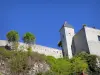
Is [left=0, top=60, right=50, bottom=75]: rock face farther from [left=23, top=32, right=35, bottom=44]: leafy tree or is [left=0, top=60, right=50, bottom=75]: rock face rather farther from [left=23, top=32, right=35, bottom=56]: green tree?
[left=23, top=32, right=35, bottom=44]: leafy tree

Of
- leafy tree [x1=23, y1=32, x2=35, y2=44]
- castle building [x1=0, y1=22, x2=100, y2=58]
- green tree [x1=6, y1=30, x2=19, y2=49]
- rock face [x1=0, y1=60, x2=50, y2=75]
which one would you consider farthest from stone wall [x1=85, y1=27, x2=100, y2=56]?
green tree [x1=6, y1=30, x2=19, y2=49]

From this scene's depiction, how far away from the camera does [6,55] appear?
27.7 meters

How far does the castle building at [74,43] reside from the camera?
3297 cm

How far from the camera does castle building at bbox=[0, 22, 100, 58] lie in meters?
33.0

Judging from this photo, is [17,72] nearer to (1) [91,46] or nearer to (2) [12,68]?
(2) [12,68]

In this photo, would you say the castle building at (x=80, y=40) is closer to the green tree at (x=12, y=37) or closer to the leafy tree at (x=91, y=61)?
the leafy tree at (x=91, y=61)

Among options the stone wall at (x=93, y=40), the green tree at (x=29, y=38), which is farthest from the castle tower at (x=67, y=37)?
the green tree at (x=29, y=38)

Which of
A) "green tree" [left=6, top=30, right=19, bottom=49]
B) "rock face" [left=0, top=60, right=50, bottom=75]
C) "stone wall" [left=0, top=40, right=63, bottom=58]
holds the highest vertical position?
"green tree" [left=6, top=30, right=19, bottom=49]

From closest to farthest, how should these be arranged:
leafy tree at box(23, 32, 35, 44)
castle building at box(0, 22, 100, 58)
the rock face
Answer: the rock face < leafy tree at box(23, 32, 35, 44) < castle building at box(0, 22, 100, 58)

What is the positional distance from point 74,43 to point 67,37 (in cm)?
126

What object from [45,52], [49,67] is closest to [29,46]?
[45,52]

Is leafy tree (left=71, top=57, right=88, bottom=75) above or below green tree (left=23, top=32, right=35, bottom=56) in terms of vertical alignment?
below

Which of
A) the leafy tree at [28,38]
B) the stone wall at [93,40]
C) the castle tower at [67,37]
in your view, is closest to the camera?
the leafy tree at [28,38]

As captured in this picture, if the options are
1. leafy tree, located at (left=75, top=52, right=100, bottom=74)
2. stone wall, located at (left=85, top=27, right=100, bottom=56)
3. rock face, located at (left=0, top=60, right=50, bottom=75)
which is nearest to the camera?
rock face, located at (left=0, top=60, right=50, bottom=75)
